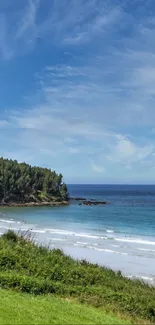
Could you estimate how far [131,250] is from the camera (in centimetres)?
3206

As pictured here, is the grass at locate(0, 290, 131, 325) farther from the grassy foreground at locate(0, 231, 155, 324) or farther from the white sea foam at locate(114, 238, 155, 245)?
the white sea foam at locate(114, 238, 155, 245)

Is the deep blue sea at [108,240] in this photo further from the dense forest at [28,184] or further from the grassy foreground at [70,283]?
the dense forest at [28,184]

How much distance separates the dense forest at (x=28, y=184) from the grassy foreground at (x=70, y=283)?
66.7 meters

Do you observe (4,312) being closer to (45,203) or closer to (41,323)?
(41,323)

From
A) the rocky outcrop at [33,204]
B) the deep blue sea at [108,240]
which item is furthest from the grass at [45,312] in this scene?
the rocky outcrop at [33,204]

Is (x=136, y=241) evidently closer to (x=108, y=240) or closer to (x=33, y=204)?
(x=108, y=240)

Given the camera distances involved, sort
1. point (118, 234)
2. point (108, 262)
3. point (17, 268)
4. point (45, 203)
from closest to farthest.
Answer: point (17, 268), point (108, 262), point (118, 234), point (45, 203)

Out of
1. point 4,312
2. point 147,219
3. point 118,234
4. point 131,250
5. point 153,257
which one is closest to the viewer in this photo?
point 4,312

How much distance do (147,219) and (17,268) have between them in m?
44.2

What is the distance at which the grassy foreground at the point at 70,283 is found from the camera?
1184cm

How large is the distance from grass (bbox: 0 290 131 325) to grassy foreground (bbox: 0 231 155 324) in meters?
1.15

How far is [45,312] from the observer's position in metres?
9.15

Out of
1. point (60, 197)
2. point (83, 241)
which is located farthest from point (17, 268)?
point (60, 197)

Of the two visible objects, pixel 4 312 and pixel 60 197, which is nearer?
pixel 4 312
